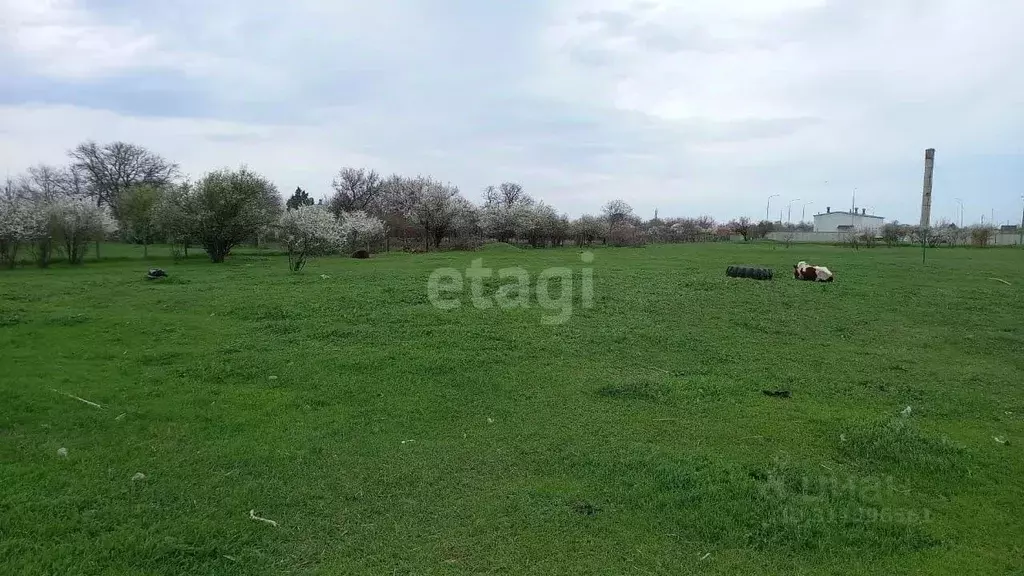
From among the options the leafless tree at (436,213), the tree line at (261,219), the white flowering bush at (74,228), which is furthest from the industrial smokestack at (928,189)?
the white flowering bush at (74,228)

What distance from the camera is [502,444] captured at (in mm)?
5133

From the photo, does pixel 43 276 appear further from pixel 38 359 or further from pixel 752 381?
pixel 752 381

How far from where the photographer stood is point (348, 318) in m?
9.91

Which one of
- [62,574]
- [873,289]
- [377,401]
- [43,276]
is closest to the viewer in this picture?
[62,574]

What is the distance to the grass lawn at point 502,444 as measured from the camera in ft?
11.5

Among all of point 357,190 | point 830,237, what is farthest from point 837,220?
point 357,190

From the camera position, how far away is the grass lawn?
138 inches

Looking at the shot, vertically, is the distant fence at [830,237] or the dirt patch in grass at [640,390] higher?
the distant fence at [830,237]

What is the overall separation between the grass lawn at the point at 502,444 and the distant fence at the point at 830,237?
44.8m

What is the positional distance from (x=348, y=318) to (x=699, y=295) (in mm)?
7167

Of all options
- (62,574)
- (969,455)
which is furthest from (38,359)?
(969,455)

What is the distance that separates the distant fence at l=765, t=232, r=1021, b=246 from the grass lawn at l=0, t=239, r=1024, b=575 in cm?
4479

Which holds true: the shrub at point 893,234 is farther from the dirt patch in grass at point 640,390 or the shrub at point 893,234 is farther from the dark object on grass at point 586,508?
the dark object on grass at point 586,508

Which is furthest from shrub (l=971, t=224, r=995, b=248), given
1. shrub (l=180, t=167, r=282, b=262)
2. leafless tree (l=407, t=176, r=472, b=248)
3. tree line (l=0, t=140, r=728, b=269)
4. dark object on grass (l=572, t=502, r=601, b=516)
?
dark object on grass (l=572, t=502, r=601, b=516)
